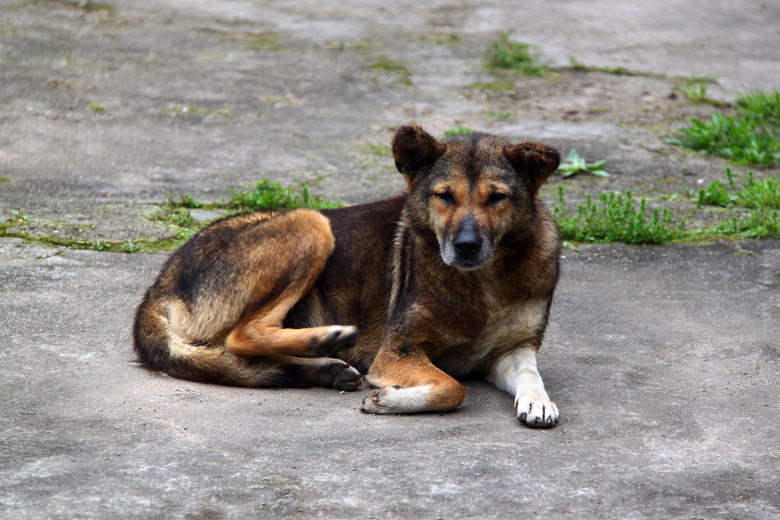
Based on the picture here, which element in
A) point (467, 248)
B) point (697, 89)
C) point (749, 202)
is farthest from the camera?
point (697, 89)

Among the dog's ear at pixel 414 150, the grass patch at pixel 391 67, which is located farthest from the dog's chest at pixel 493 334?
the grass patch at pixel 391 67

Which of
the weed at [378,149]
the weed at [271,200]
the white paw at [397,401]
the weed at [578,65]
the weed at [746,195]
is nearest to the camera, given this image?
the white paw at [397,401]

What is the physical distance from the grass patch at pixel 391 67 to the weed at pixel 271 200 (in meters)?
3.87

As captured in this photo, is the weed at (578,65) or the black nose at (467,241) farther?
the weed at (578,65)

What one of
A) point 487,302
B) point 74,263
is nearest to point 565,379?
point 487,302

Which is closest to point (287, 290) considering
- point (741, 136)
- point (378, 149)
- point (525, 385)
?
point (525, 385)

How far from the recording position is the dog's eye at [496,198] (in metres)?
4.33

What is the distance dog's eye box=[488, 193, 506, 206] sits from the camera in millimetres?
4328

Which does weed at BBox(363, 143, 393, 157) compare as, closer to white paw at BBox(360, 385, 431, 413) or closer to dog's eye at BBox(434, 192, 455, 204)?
dog's eye at BBox(434, 192, 455, 204)

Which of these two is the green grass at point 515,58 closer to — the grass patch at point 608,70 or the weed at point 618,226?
the grass patch at point 608,70

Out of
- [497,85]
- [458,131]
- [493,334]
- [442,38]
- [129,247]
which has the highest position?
[442,38]

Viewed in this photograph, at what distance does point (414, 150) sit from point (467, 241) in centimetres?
68

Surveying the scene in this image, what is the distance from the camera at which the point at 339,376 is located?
177 inches

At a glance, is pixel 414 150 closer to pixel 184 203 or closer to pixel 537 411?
pixel 537 411
